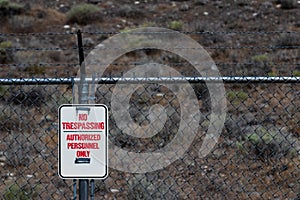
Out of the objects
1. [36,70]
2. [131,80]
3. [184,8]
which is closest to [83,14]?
[184,8]

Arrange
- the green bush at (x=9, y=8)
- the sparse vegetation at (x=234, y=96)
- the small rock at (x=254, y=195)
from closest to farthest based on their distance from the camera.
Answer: the small rock at (x=254, y=195) < the sparse vegetation at (x=234, y=96) < the green bush at (x=9, y=8)

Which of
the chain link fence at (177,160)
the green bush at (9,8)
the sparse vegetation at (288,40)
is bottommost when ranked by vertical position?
the green bush at (9,8)

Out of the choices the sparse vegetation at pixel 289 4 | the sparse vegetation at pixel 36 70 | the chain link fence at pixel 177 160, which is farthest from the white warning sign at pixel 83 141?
the sparse vegetation at pixel 289 4

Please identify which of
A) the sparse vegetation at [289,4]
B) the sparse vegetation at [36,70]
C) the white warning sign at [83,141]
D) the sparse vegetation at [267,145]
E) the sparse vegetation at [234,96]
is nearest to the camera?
the white warning sign at [83,141]

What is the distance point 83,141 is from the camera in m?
4.13

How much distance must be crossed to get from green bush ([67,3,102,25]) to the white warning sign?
41.6 feet

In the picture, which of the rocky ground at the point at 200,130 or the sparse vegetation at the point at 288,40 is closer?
the rocky ground at the point at 200,130

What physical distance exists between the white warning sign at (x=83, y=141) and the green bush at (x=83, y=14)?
12687mm

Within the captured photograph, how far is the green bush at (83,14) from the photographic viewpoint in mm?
16516

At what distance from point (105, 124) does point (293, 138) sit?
15.4ft

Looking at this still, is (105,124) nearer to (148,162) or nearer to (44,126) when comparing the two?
(148,162)

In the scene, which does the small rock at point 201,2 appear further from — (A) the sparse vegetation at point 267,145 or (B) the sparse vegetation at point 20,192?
(B) the sparse vegetation at point 20,192

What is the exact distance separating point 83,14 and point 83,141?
12.8 meters

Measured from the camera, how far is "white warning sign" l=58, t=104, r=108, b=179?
4.09 meters
